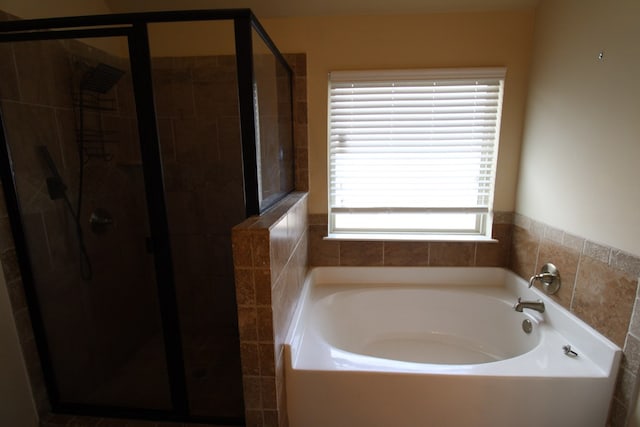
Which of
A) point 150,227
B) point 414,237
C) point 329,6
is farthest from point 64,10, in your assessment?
point 414,237

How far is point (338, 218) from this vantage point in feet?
7.06

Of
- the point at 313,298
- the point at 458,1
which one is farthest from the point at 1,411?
the point at 458,1

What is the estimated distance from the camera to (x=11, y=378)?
1.38 meters

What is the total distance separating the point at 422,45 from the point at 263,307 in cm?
172

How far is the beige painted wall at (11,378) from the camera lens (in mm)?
1340

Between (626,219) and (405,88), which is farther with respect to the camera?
(405,88)

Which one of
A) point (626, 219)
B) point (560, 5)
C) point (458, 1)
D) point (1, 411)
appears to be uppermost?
point (458, 1)

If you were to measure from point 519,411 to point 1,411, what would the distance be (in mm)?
2219

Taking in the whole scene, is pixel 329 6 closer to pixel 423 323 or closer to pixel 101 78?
pixel 101 78

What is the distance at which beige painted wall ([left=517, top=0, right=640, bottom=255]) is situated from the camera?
3.85 ft

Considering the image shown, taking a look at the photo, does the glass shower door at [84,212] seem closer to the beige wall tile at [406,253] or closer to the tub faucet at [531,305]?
the beige wall tile at [406,253]

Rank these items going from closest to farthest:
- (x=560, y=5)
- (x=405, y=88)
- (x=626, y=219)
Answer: (x=626, y=219) → (x=560, y=5) → (x=405, y=88)

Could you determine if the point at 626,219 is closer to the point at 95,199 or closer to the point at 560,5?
the point at 560,5

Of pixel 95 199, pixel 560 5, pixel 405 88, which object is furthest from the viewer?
pixel 405 88
